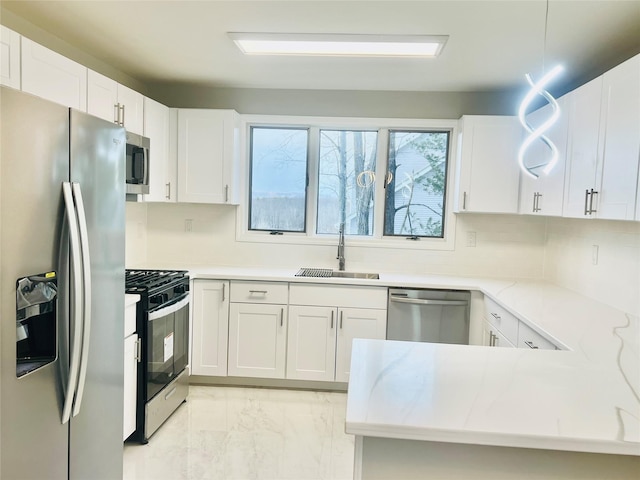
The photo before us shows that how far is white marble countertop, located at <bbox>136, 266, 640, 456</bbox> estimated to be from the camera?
1.03 meters

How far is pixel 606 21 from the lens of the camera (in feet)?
7.00

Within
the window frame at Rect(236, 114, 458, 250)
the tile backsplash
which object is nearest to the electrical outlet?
the tile backsplash

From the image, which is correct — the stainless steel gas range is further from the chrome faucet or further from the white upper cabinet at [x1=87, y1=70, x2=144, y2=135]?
the chrome faucet

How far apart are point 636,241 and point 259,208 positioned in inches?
110

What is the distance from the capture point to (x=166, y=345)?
2693mm

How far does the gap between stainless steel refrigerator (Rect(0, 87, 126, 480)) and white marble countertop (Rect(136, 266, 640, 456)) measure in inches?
42.6

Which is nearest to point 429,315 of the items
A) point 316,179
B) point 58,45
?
point 316,179

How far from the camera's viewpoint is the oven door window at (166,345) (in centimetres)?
251

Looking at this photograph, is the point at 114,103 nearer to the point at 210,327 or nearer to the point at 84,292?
the point at 84,292

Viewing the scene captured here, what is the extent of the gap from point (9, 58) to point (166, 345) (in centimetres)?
177

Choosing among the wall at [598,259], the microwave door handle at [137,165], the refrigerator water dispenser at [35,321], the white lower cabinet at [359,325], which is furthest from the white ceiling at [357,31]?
the white lower cabinet at [359,325]

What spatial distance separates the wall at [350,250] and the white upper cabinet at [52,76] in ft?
4.92

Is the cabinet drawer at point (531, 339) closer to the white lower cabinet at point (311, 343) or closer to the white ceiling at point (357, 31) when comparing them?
the white lower cabinet at point (311, 343)

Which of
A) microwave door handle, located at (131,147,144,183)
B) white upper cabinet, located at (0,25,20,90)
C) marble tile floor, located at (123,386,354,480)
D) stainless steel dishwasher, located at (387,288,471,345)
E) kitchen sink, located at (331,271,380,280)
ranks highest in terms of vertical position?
white upper cabinet, located at (0,25,20,90)
